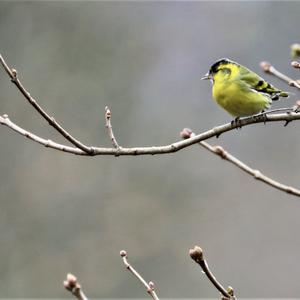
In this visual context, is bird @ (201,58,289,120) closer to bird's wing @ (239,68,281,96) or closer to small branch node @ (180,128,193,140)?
bird's wing @ (239,68,281,96)

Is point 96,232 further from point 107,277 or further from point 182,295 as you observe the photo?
point 182,295

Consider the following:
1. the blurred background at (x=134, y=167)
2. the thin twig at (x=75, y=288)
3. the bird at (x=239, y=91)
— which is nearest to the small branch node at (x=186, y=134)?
the thin twig at (x=75, y=288)

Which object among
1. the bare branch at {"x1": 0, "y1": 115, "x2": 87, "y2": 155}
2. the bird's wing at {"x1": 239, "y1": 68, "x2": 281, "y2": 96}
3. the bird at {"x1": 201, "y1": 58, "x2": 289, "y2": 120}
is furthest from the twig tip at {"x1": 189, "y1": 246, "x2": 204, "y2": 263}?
the bird's wing at {"x1": 239, "y1": 68, "x2": 281, "y2": 96}

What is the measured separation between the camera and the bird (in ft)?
8.94

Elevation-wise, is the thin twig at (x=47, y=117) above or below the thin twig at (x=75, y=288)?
above

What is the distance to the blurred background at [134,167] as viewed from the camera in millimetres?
7441

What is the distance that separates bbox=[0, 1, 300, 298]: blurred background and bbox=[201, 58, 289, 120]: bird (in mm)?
4437

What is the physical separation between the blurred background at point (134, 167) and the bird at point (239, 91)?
4.44 m

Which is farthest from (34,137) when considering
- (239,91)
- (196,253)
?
(239,91)

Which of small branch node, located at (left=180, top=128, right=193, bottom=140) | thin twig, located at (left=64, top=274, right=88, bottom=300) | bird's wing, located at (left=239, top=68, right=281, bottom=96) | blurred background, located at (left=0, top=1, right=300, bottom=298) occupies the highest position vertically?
blurred background, located at (left=0, top=1, right=300, bottom=298)

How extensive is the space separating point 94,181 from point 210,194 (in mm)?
1427

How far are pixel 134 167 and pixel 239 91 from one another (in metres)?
5.60

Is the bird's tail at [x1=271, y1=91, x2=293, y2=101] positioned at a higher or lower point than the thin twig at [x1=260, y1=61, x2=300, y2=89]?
higher

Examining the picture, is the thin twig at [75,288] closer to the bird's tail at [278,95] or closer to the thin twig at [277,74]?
the thin twig at [277,74]
